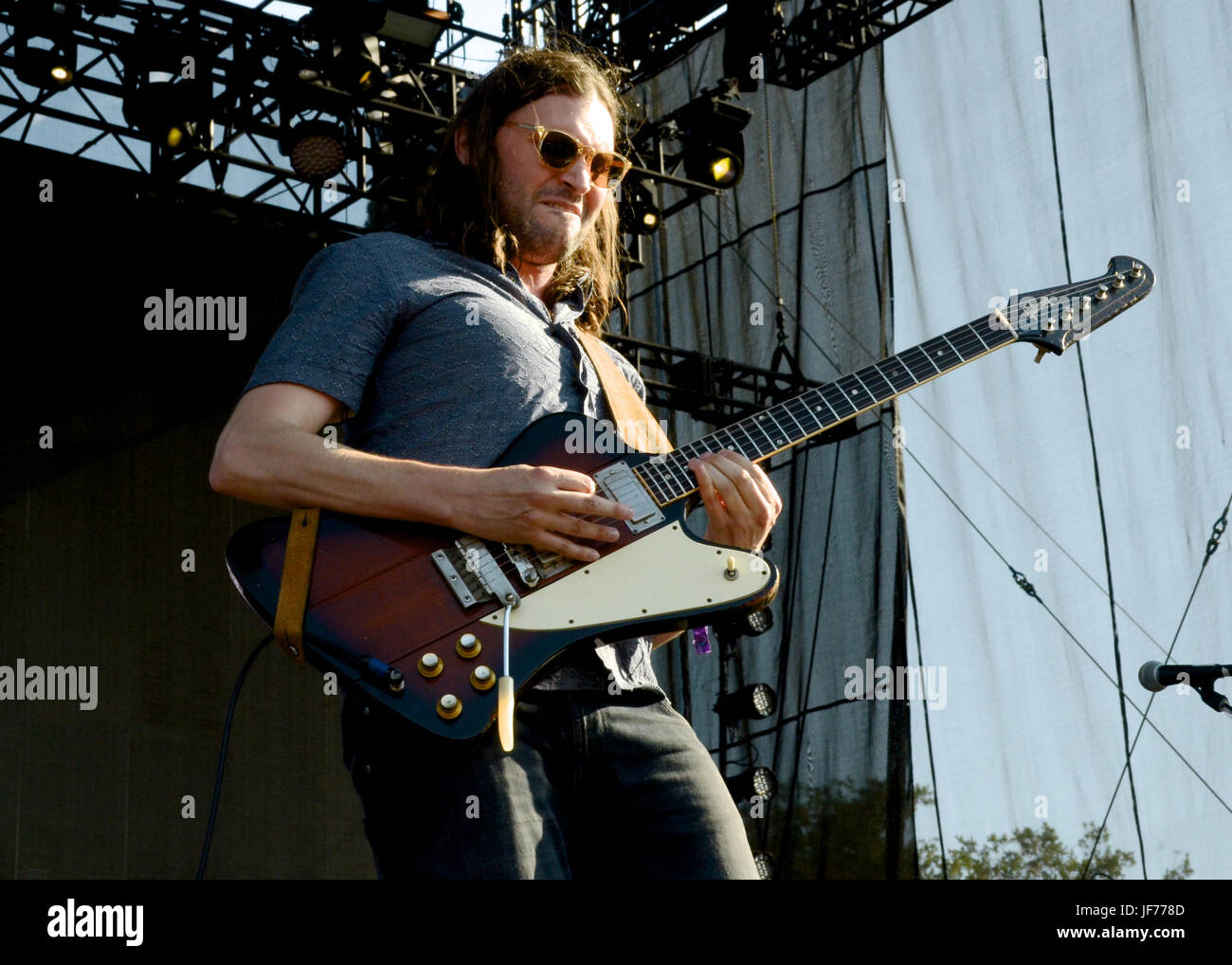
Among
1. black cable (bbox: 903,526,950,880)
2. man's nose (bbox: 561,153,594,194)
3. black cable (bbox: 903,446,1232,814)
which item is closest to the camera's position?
man's nose (bbox: 561,153,594,194)

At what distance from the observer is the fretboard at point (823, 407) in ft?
7.27

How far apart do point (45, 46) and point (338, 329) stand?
21.3 feet

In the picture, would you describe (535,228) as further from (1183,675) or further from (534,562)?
(1183,675)

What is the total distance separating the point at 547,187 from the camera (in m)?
2.36

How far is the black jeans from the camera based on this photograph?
1.78 m

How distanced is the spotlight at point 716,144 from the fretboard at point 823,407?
5.67m

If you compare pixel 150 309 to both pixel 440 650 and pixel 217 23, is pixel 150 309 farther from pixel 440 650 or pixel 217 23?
pixel 440 650

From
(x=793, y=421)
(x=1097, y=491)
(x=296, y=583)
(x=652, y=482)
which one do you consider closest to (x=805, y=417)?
(x=793, y=421)

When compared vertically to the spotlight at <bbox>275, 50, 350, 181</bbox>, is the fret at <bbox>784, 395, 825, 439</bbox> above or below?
below

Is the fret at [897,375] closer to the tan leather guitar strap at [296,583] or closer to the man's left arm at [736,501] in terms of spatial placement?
the man's left arm at [736,501]

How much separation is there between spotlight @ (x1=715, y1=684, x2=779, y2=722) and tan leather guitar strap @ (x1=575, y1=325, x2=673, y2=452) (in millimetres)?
5913
